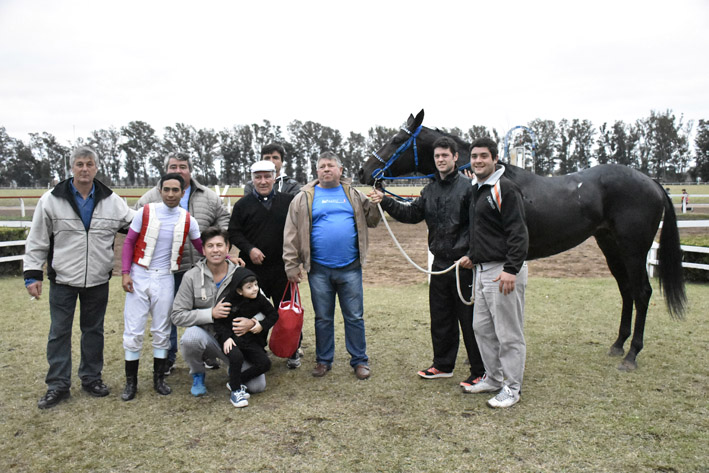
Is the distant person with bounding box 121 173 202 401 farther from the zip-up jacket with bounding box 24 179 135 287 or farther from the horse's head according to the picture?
the horse's head

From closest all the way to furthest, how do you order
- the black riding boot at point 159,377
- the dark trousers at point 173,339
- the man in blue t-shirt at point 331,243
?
the black riding boot at point 159,377 → the man in blue t-shirt at point 331,243 → the dark trousers at point 173,339

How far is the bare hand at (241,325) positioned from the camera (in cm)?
353

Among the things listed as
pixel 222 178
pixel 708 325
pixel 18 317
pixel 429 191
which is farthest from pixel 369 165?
pixel 222 178

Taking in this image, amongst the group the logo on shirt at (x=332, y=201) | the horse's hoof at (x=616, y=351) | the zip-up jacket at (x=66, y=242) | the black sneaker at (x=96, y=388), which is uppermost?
the logo on shirt at (x=332, y=201)

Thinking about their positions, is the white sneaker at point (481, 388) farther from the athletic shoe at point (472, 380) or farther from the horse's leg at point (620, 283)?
the horse's leg at point (620, 283)

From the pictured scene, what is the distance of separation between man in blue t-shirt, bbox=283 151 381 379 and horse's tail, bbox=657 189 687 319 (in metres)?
3.06

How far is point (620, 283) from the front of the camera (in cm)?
484

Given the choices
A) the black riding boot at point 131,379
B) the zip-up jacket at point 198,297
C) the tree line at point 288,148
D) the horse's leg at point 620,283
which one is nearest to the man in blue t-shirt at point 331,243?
the zip-up jacket at point 198,297

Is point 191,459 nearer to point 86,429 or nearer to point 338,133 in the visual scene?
point 86,429

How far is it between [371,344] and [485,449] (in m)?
2.29

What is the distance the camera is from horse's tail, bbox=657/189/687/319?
4680 mm

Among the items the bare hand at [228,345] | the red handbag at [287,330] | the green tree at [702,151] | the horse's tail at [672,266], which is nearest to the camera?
the bare hand at [228,345]

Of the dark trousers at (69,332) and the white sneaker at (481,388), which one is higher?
the dark trousers at (69,332)

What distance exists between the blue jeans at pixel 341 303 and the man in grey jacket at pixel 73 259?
169 centimetres
